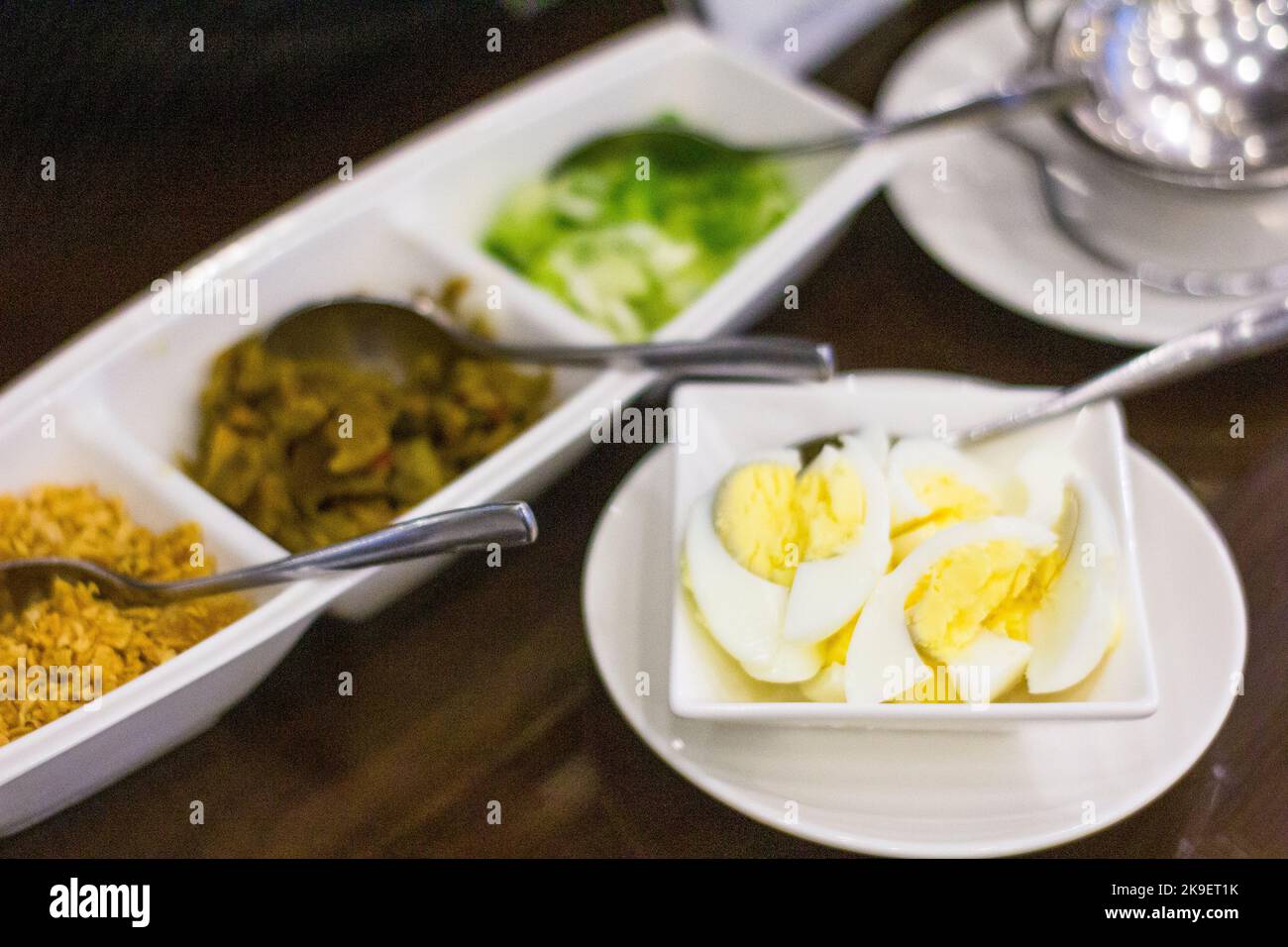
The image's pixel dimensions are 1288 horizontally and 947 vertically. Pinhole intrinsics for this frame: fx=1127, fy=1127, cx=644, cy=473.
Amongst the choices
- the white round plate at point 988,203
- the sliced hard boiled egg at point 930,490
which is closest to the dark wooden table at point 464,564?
the white round plate at point 988,203

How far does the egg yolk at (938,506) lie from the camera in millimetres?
862

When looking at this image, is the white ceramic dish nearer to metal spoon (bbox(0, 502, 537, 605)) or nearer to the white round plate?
metal spoon (bbox(0, 502, 537, 605))

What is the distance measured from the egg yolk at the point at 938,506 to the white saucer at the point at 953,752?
0.48 feet

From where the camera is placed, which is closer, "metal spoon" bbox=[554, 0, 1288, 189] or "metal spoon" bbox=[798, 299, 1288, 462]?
"metal spoon" bbox=[798, 299, 1288, 462]

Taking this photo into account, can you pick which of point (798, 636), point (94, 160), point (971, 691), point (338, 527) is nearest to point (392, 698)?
point (338, 527)

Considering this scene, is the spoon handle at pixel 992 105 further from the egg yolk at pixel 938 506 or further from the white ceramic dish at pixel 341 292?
the egg yolk at pixel 938 506

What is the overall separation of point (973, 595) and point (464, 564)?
46 cm

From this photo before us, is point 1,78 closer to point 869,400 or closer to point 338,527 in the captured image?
point 338,527

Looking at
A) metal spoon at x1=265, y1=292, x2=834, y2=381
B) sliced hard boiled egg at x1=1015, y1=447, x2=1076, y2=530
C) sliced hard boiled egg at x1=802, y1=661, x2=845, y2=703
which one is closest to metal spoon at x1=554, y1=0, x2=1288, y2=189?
metal spoon at x1=265, y1=292, x2=834, y2=381

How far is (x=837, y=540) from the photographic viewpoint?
841mm

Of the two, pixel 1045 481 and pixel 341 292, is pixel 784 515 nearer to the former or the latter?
pixel 1045 481

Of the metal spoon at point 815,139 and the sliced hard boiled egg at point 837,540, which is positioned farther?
the metal spoon at point 815,139

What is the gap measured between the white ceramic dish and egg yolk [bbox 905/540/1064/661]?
331 millimetres

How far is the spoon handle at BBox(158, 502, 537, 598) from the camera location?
2.80ft
